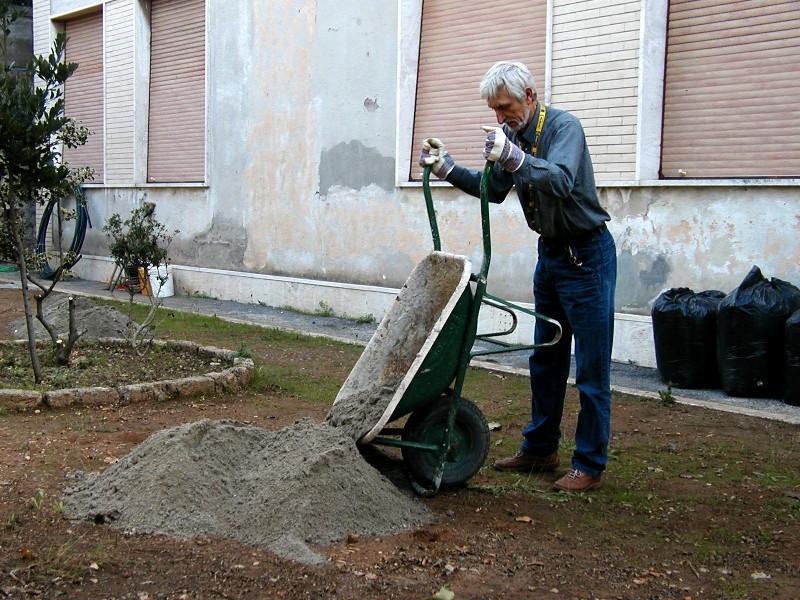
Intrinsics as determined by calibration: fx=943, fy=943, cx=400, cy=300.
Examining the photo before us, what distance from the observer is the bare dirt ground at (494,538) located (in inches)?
128

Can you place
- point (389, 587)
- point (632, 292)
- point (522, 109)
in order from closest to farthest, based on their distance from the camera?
point (389, 587) < point (522, 109) < point (632, 292)

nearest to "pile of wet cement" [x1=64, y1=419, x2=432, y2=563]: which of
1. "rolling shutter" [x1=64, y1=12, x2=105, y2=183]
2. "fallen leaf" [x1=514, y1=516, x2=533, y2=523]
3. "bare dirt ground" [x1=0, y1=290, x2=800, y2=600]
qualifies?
"bare dirt ground" [x1=0, y1=290, x2=800, y2=600]

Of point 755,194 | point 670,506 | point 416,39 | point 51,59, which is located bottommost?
point 670,506

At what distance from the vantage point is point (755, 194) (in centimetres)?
732

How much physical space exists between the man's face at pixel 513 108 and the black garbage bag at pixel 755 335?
315 centimetres

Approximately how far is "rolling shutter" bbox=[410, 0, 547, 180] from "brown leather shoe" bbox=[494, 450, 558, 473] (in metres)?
4.93

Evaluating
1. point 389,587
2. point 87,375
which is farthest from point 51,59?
point 389,587

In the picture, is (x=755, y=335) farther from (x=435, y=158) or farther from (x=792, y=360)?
(x=435, y=158)

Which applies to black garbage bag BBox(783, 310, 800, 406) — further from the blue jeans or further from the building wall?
the blue jeans

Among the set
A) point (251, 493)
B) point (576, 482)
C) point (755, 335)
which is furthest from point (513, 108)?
point (755, 335)

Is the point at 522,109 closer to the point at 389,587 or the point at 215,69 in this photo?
the point at 389,587

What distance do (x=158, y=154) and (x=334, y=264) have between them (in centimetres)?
499

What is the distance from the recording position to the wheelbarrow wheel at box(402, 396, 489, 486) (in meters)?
4.24

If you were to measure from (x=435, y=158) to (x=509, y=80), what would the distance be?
0.47m
